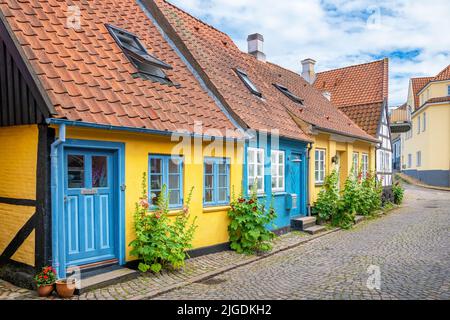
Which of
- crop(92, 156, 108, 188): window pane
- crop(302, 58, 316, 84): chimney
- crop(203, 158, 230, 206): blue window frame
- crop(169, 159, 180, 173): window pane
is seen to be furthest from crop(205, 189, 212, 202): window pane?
crop(302, 58, 316, 84): chimney

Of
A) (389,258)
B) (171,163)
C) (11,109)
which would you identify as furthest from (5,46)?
(389,258)

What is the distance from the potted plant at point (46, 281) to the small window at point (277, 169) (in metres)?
6.41

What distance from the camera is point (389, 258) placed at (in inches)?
326

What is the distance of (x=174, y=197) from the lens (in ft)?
25.1

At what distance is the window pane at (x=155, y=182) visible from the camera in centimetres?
722

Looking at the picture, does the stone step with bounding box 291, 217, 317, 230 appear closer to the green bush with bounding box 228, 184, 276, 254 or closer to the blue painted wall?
the blue painted wall

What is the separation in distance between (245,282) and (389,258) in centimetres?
346

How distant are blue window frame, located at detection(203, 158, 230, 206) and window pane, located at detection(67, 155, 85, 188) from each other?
8.78 feet

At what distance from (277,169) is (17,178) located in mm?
6578

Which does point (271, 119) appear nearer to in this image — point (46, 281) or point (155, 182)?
point (155, 182)

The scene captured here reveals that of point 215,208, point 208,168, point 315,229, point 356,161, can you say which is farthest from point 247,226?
point 356,161

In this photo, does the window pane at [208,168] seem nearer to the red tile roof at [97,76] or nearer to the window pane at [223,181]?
the window pane at [223,181]

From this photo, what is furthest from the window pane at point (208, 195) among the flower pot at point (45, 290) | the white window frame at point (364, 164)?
the white window frame at point (364, 164)

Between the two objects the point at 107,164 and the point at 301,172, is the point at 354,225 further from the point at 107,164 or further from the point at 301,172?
the point at 107,164
